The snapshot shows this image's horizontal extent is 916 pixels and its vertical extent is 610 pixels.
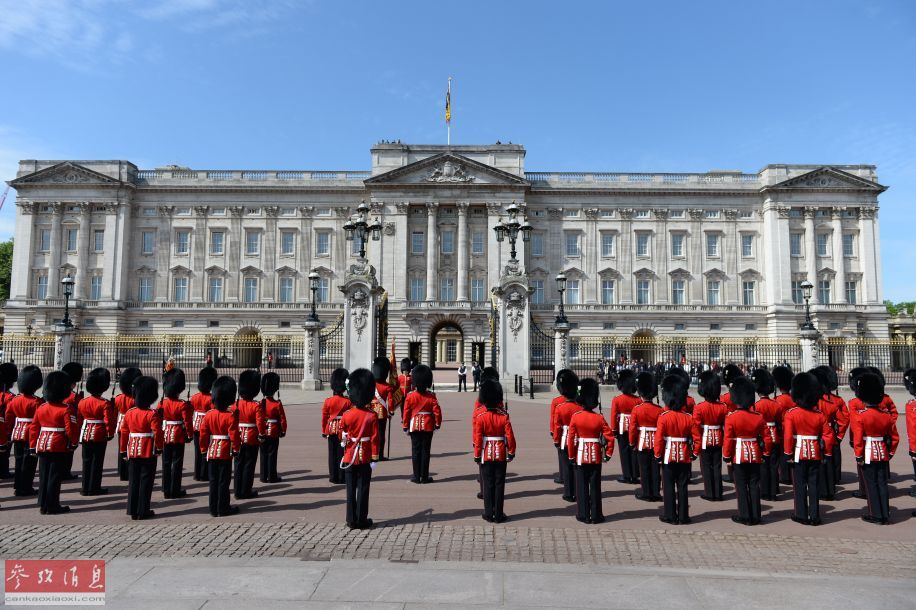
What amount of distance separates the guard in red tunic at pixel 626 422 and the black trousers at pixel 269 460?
5637mm

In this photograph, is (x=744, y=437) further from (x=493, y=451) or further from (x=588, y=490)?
(x=493, y=451)

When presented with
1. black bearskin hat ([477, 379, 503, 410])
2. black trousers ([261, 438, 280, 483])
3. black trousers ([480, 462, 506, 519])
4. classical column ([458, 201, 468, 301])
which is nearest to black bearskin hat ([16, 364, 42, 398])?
black trousers ([261, 438, 280, 483])

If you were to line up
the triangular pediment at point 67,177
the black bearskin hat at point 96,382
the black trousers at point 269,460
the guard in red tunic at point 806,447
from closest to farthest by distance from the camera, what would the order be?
1. the guard in red tunic at point 806,447
2. the black bearskin hat at point 96,382
3. the black trousers at point 269,460
4. the triangular pediment at point 67,177

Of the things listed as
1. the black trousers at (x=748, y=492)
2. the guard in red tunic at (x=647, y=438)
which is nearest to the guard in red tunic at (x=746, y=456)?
the black trousers at (x=748, y=492)

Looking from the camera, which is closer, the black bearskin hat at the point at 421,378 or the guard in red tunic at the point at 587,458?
the guard in red tunic at the point at 587,458

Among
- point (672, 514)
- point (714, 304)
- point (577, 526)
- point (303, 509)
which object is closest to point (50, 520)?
point (303, 509)

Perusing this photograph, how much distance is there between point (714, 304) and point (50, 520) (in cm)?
5262

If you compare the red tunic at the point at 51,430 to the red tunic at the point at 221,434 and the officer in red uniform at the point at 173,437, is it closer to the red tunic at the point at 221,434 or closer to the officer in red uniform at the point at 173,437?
the officer in red uniform at the point at 173,437

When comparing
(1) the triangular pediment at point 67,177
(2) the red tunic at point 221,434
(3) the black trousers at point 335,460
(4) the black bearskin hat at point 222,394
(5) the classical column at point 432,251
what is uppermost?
(1) the triangular pediment at point 67,177

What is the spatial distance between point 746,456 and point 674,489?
98 centimetres

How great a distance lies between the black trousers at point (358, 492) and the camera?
6.90 meters

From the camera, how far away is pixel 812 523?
7281 millimetres

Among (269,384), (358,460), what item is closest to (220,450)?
(358,460)

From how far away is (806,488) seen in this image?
736 cm
